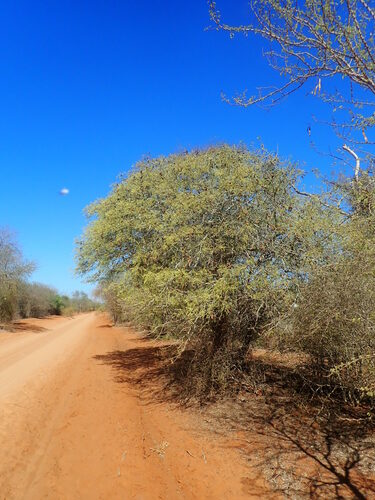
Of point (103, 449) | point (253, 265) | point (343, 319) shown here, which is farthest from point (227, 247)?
point (103, 449)

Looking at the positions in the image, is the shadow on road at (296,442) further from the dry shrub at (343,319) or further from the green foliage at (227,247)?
the green foliage at (227,247)

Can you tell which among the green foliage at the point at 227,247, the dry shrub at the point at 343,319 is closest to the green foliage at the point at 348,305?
the dry shrub at the point at 343,319

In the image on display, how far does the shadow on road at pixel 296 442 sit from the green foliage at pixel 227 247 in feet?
4.58

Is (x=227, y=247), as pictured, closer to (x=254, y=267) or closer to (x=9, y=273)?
(x=254, y=267)

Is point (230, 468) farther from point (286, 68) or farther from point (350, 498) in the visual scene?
point (286, 68)

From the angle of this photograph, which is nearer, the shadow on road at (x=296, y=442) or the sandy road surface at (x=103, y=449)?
the sandy road surface at (x=103, y=449)

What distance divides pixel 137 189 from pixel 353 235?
6803mm

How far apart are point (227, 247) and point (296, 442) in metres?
3.95

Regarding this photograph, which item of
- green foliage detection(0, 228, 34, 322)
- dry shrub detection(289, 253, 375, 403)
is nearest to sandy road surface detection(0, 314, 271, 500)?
dry shrub detection(289, 253, 375, 403)

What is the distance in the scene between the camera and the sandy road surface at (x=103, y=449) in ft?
16.7

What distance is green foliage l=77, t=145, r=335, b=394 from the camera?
7621mm

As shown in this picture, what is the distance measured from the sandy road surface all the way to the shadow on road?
39cm

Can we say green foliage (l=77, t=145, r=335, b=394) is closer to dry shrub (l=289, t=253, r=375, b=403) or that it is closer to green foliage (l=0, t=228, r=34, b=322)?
dry shrub (l=289, t=253, r=375, b=403)

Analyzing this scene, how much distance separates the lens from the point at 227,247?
26.7ft
